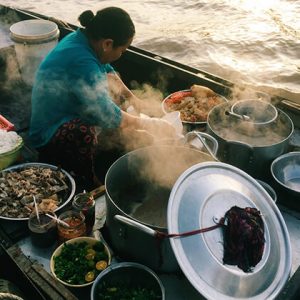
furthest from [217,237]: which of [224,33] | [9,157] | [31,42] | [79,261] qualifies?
[224,33]

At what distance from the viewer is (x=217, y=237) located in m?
2.28

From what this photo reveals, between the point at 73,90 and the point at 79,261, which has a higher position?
the point at 73,90

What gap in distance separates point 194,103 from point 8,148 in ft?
7.56

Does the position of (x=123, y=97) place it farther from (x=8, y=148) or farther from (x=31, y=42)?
(x=31, y=42)

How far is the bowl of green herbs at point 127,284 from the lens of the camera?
2.58 m

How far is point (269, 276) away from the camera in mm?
2334

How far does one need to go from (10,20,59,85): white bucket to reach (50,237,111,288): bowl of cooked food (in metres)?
3.37

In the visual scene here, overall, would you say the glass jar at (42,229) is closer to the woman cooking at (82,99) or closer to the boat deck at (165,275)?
the boat deck at (165,275)

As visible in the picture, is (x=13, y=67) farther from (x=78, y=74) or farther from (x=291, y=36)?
(x=291, y=36)

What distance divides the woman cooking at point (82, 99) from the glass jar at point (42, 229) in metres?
1.02

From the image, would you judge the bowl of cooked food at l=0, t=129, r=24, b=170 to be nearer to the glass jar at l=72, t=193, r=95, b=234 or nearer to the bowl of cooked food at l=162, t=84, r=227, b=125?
the glass jar at l=72, t=193, r=95, b=234

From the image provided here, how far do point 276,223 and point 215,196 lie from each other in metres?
0.52

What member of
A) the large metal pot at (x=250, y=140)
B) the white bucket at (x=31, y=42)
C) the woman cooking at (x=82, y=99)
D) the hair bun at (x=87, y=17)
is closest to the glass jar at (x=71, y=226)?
the woman cooking at (x=82, y=99)

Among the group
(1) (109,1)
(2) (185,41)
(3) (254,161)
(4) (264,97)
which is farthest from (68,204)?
(1) (109,1)
